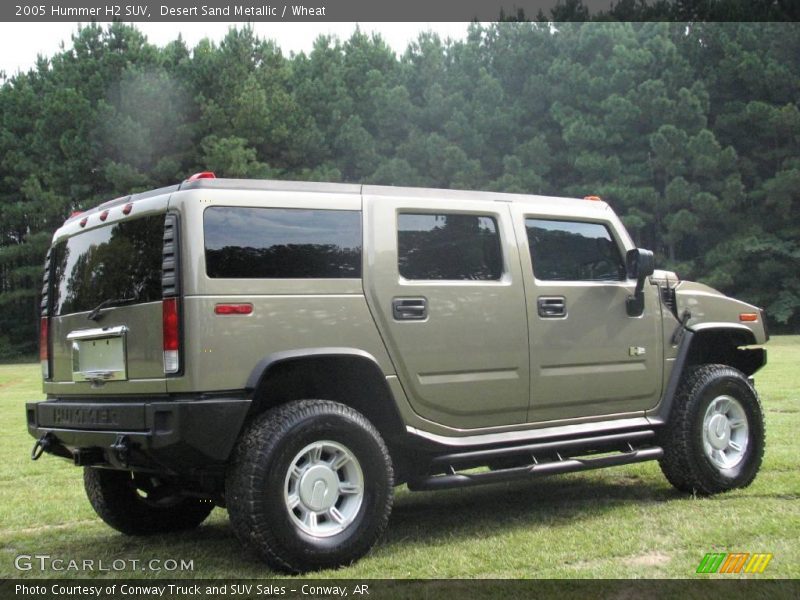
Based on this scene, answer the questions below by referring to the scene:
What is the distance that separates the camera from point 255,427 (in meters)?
4.54

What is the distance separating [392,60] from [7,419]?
36.7 meters

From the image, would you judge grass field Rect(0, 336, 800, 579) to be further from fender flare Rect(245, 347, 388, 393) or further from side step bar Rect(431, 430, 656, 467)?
fender flare Rect(245, 347, 388, 393)

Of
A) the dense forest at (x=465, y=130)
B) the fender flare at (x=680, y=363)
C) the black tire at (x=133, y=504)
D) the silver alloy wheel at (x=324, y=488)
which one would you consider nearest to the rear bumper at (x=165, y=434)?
the silver alloy wheel at (x=324, y=488)

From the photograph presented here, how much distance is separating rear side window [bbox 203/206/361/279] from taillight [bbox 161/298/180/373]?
0.26 m

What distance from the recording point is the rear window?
15.3ft

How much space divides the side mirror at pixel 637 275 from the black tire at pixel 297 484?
2200mm

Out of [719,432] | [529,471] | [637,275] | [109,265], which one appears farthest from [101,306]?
[719,432]

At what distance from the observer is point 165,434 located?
4.29 meters

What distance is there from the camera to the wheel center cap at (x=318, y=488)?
15.0ft

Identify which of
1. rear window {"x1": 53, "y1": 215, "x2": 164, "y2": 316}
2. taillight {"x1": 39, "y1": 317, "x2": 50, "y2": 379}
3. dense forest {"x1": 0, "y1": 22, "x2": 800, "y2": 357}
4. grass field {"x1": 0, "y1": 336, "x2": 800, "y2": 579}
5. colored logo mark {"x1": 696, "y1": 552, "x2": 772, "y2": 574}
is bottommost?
grass field {"x1": 0, "y1": 336, "x2": 800, "y2": 579}

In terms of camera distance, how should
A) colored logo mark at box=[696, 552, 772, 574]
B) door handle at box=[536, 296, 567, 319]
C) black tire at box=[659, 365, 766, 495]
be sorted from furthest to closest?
black tire at box=[659, 365, 766, 495] → door handle at box=[536, 296, 567, 319] → colored logo mark at box=[696, 552, 772, 574]

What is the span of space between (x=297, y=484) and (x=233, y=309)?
959 millimetres

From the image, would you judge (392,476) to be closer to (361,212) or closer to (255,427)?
(255,427)

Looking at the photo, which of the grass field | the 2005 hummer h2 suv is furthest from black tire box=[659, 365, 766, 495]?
the grass field
